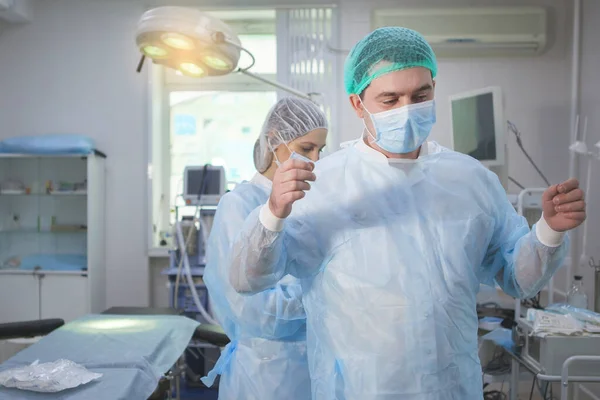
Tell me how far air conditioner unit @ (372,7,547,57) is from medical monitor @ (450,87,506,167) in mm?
1076

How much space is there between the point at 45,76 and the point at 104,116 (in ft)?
2.09

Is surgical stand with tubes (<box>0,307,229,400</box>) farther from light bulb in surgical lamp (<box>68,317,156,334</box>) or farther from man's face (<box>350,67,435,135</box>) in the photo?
man's face (<box>350,67,435,135</box>)

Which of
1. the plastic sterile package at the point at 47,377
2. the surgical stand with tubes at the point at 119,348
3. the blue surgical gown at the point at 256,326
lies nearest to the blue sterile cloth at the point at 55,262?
the surgical stand with tubes at the point at 119,348

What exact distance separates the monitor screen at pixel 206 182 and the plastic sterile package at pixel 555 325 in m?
2.35

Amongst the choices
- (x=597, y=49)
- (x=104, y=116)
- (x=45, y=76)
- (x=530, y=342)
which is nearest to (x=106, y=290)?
(x=104, y=116)

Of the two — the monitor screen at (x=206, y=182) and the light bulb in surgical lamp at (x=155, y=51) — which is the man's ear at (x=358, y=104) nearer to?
the light bulb in surgical lamp at (x=155, y=51)

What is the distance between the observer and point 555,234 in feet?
3.14

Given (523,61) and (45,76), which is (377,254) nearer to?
(523,61)

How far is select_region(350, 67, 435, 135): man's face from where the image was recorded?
1001 mm

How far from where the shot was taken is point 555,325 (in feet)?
6.31

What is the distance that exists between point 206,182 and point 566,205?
2.95 meters

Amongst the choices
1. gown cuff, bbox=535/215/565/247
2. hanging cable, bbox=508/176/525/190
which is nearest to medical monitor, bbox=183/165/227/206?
hanging cable, bbox=508/176/525/190

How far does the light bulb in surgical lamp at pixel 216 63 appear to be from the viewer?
1.96 meters

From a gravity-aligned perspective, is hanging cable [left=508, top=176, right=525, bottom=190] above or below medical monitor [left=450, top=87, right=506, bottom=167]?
below
